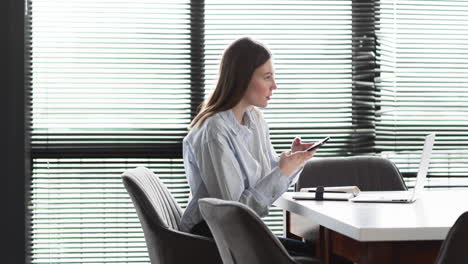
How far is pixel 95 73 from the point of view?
4430 mm

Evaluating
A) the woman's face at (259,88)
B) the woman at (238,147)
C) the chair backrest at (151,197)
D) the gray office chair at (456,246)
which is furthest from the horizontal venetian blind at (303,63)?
the gray office chair at (456,246)

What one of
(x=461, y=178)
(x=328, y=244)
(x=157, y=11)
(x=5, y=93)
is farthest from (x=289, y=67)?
Result: (x=328, y=244)

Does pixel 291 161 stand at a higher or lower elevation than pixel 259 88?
lower

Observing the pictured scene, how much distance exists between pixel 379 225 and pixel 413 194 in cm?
86

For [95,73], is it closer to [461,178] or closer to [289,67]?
[289,67]

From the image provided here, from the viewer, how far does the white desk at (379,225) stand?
2.31 metres

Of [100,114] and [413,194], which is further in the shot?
[100,114]

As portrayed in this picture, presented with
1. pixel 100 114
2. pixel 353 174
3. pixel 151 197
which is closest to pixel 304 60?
pixel 353 174

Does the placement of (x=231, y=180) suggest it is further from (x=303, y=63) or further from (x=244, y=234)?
(x=303, y=63)

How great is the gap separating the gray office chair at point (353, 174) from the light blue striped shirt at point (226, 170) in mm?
402

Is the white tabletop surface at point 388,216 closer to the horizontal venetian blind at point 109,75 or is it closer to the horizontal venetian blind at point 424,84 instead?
the horizontal venetian blind at point 424,84

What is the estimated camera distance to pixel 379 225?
2.34 meters

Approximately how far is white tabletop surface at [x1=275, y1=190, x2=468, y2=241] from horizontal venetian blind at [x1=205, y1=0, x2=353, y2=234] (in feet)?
3.89

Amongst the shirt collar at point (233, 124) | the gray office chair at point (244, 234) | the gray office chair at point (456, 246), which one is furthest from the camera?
the shirt collar at point (233, 124)
